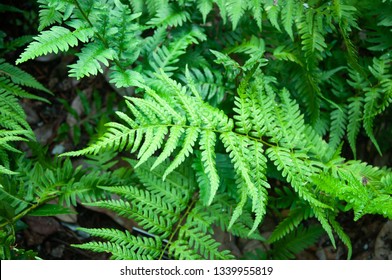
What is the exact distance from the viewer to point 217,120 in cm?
238

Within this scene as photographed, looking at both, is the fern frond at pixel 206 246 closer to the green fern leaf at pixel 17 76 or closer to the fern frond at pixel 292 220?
the fern frond at pixel 292 220

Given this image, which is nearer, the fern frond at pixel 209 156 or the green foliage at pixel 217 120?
the fern frond at pixel 209 156

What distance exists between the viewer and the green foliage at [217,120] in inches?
89.1

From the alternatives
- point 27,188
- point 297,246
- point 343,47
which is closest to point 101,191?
point 27,188

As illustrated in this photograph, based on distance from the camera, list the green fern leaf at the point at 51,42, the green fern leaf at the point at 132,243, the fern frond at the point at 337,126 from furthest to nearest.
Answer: the fern frond at the point at 337,126 → the green fern leaf at the point at 132,243 → the green fern leaf at the point at 51,42

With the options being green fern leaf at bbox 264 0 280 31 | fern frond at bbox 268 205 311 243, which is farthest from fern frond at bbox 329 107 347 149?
green fern leaf at bbox 264 0 280 31

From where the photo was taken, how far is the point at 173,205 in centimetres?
274

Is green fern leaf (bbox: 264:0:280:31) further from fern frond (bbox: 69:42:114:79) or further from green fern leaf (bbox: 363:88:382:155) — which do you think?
fern frond (bbox: 69:42:114:79)

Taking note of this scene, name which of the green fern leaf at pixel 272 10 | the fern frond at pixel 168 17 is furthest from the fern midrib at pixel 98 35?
the green fern leaf at pixel 272 10

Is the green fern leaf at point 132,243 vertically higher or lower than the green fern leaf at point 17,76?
lower

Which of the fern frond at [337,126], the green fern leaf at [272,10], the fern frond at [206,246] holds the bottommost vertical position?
the fern frond at [206,246]

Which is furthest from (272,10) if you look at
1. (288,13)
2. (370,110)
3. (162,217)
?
(162,217)

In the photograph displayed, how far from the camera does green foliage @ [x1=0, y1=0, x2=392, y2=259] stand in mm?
2264
